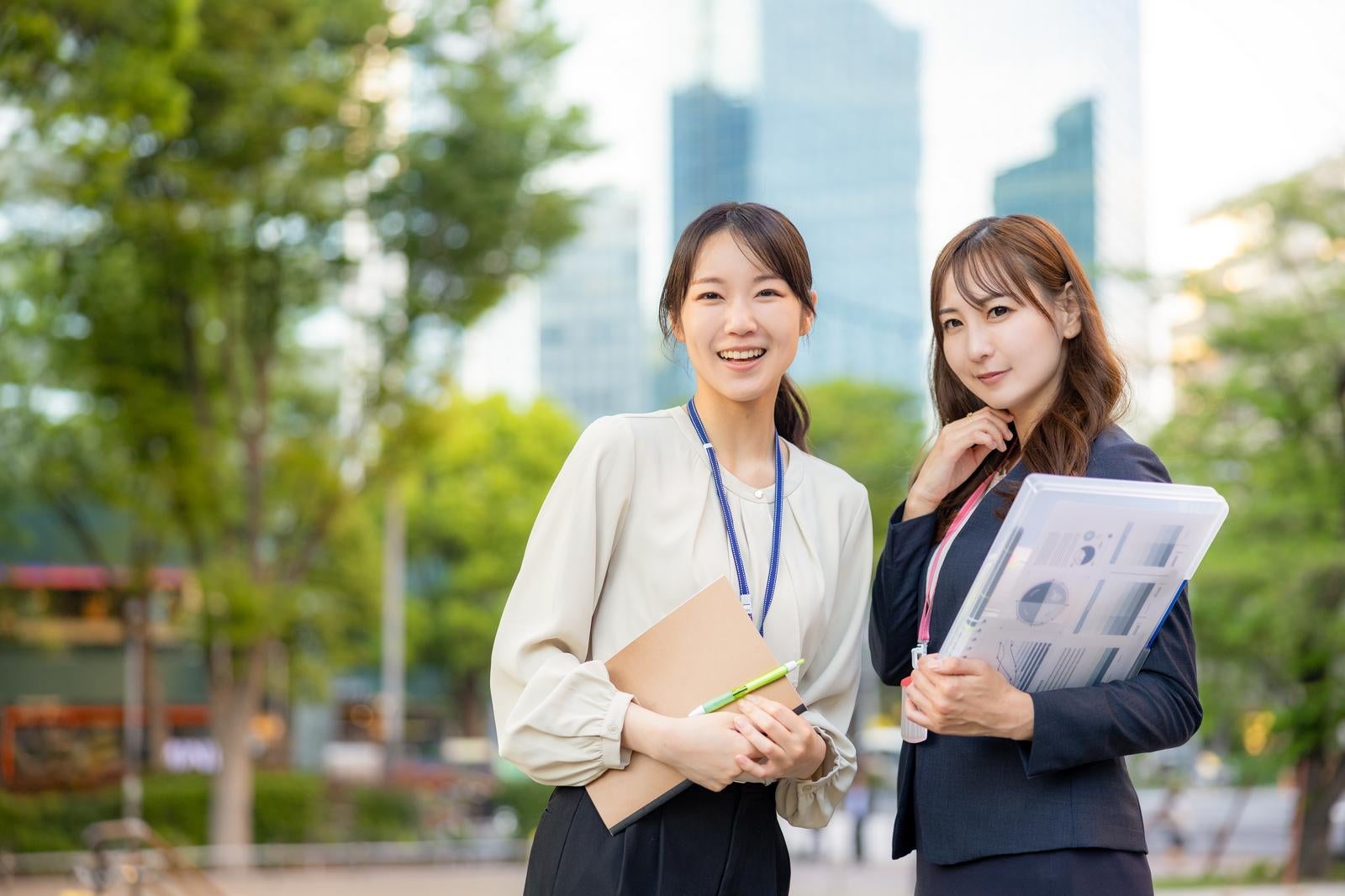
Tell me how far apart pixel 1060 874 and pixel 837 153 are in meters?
47.1

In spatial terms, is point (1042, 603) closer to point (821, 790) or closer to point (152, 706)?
point (821, 790)

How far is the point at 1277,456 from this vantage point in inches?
517

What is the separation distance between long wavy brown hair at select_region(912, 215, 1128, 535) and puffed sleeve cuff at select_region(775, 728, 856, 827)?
18.2 inches

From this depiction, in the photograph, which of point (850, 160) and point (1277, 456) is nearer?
point (1277, 456)

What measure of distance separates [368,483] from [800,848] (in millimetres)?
7977

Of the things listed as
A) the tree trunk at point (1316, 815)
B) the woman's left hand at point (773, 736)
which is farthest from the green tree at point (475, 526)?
the woman's left hand at point (773, 736)

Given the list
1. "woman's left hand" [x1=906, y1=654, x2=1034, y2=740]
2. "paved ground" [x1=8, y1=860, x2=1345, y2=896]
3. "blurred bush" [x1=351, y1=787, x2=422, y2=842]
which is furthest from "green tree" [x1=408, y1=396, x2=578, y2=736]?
"woman's left hand" [x1=906, y1=654, x2=1034, y2=740]

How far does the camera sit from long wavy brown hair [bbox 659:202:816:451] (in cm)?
212

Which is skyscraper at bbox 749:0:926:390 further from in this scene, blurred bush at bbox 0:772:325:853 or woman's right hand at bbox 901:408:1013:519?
woman's right hand at bbox 901:408:1013:519

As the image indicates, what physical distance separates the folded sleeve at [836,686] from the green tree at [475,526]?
30.3 meters

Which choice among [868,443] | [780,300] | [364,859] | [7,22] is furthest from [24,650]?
[780,300]

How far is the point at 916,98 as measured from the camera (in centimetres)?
4612

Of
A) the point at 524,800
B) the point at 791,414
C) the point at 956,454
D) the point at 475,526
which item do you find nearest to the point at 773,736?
the point at 956,454

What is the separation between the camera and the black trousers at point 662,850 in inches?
78.7
